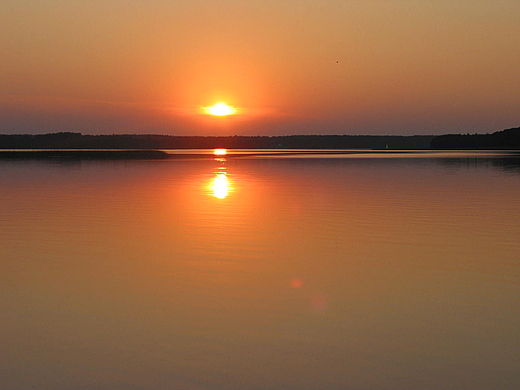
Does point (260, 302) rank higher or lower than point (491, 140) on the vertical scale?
higher

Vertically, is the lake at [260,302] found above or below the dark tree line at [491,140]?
above

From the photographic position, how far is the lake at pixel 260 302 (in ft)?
23.0

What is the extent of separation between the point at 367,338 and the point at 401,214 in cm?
1402

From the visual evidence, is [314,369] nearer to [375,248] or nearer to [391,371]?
[391,371]

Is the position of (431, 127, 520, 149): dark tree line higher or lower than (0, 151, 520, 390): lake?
lower

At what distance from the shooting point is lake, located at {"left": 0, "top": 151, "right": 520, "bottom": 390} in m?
7.00

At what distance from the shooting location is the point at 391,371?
6977 mm

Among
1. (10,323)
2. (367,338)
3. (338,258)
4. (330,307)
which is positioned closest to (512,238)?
(338,258)

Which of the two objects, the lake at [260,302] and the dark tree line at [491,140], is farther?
the dark tree line at [491,140]

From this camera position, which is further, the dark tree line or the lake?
the dark tree line

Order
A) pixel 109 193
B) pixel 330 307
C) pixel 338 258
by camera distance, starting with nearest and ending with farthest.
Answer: pixel 330 307 → pixel 338 258 → pixel 109 193

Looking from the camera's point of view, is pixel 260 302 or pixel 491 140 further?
pixel 491 140

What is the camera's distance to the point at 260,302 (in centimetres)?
996

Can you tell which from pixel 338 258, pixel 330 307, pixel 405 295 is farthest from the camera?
pixel 338 258
